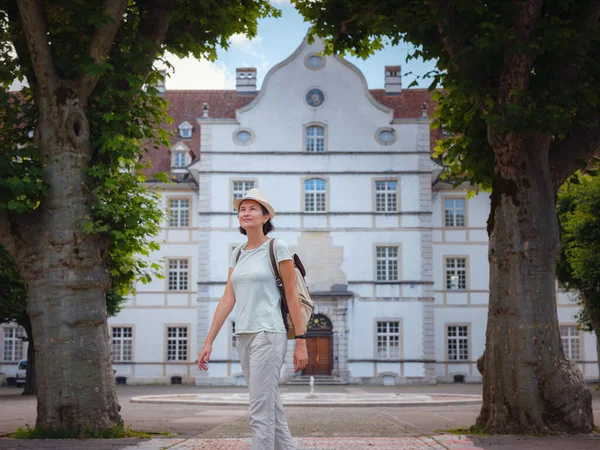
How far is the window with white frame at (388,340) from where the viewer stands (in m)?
38.3

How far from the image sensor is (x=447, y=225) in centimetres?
4112

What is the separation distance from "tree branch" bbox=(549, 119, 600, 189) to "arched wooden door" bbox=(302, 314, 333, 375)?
28173mm

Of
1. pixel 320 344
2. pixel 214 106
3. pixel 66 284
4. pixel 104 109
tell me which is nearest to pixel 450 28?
pixel 104 109

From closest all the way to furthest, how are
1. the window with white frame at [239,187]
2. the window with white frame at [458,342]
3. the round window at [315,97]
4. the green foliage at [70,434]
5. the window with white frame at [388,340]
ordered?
the green foliage at [70,434]
the window with white frame at [388,340]
the window with white frame at [239,187]
the round window at [315,97]
the window with white frame at [458,342]

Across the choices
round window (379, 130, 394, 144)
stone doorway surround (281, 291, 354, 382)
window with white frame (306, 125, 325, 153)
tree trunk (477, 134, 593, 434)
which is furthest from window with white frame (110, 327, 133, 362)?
tree trunk (477, 134, 593, 434)

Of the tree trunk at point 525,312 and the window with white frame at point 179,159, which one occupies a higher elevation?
the window with white frame at point 179,159

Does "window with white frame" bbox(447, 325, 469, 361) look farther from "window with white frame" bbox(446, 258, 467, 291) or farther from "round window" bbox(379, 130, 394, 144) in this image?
"round window" bbox(379, 130, 394, 144)

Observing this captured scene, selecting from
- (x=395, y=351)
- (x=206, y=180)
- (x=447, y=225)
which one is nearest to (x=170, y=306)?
(x=206, y=180)

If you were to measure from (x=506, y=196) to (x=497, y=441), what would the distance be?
3072 mm

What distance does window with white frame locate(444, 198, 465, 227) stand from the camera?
4119 centimetres

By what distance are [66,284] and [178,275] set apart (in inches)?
1229

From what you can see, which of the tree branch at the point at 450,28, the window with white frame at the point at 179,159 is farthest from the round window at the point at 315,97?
the tree branch at the point at 450,28

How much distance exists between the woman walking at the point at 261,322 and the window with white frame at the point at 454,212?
35863 millimetres

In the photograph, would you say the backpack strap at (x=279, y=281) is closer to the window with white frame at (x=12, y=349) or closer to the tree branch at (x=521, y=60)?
the tree branch at (x=521, y=60)
